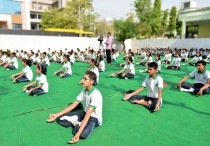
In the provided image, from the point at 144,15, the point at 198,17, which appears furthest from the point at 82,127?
the point at 144,15

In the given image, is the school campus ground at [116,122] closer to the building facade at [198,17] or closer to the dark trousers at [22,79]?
the dark trousers at [22,79]

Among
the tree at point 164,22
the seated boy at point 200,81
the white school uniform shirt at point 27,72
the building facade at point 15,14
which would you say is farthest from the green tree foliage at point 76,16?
the seated boy at point 200,81

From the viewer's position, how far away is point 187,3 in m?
28.4

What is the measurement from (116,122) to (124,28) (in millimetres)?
20789

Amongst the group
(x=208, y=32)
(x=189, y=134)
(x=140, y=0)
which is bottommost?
(x=189, y=134)

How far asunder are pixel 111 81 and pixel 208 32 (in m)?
18.7

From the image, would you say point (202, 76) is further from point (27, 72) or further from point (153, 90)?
point (27, 72)

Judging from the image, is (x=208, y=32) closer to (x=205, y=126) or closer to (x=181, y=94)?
(x=181, y=94)

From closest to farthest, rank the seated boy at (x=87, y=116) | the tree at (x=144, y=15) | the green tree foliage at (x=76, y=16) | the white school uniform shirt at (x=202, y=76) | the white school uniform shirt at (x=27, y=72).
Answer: the seated boy at (x=87, y=116)
the white school uniform shirt at (x=202, y=76)
the white school uniform shirt at (x=27, y=72)
the tree at (x=144, y=15)
the green tree foliage at (x=76, y=16)

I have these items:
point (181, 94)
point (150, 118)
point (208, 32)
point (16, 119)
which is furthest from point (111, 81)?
point (208, 32)

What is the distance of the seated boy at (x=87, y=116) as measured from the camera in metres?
3.42

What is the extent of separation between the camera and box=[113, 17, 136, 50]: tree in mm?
24031

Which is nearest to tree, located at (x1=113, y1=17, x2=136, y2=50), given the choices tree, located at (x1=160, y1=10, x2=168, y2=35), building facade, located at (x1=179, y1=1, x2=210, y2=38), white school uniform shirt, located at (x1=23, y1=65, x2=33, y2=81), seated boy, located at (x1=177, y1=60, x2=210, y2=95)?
building facade, located at (x1=179, y1=1, x2=210, y2=38)

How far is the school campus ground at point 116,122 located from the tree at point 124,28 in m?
18.5
